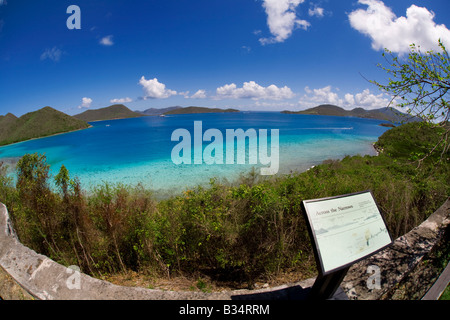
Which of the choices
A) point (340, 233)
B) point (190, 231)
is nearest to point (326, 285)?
point (340, 233)

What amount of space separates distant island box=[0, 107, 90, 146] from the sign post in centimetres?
9706

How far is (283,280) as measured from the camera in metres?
3.97

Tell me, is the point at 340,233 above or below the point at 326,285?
above

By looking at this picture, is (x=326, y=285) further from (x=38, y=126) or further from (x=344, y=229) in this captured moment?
(x=38, y=126)

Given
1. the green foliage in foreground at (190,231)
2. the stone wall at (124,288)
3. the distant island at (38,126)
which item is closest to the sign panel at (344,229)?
the stone wall at (124,288)

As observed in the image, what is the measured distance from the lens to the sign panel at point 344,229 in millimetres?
2010

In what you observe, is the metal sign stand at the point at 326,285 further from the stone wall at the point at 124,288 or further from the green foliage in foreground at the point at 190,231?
the green foliage in foreground at the point at 190,231

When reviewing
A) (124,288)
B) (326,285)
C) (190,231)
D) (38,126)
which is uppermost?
(38,126)

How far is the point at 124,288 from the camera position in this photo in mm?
2918

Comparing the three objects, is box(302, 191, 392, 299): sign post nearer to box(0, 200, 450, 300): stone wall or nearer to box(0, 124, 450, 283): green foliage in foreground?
box(0, 200, 450, 300): stone wall

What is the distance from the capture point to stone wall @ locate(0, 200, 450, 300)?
110 inches

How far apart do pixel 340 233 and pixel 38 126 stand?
113834mm
